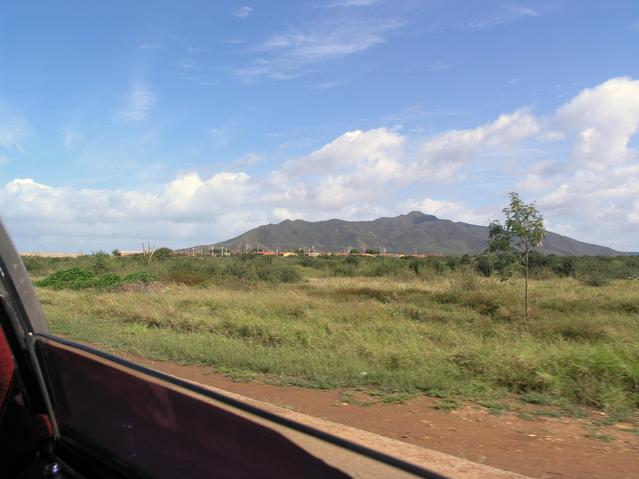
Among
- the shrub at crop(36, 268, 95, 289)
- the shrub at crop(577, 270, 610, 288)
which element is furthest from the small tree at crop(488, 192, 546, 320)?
the shrub at crop(36, 268, 95, 289)

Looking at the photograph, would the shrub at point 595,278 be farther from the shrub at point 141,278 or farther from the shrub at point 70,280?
the shrub at point 70,280

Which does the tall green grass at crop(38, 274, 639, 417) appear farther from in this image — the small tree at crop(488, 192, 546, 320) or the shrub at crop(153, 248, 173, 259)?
the shrub at crop(153, 248, 173, 259)

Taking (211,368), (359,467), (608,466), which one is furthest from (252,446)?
(211,368)

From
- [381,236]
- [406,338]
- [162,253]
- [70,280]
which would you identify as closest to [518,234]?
[406,338]

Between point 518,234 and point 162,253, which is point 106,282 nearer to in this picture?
point 518,234

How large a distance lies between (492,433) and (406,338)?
5.88m

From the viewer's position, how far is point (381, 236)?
6363 inches

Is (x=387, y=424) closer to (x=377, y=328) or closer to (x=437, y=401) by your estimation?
(x=437, y=401)

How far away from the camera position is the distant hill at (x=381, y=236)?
459ft

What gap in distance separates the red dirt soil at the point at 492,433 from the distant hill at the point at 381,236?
12678cm

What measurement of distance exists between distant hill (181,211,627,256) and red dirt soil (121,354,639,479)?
12678cm

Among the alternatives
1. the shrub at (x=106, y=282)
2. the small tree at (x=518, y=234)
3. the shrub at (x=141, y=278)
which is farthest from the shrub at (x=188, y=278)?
the small tree at (x=518, y=234)

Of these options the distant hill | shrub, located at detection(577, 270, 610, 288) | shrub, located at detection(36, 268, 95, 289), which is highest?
the distant hill

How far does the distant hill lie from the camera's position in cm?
14000
